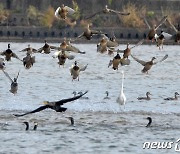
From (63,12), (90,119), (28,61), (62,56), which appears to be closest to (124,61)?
(62,56)

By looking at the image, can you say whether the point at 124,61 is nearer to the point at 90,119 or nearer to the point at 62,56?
the point at 62,56

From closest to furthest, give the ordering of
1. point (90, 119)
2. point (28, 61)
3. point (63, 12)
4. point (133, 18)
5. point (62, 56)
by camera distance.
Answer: point (63, 12) → point (62, 56) → point (28, 61) → point (90, 119) → point (133, 18)

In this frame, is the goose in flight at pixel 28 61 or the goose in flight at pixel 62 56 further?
the goose in flight at pixel 28 61

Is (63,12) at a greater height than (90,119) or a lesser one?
greater

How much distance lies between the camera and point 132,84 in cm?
5734

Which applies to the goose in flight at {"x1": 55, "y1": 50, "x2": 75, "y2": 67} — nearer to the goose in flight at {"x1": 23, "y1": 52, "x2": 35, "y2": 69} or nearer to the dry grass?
the goose in flight at {"x1": 23, "y1": 52, "x2": 35, "y2": 69}

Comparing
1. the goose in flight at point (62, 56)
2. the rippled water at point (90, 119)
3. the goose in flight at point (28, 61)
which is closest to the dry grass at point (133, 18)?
the rippled water at point (90, 119)

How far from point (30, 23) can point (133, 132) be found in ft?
307

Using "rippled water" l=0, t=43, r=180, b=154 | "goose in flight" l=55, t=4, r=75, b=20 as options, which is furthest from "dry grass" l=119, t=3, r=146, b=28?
"goose in flight" l=55, t=4, r=75, b=20

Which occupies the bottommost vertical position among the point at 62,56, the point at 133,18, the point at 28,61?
the point at 133,18

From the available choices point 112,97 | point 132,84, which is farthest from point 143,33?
point 112,97

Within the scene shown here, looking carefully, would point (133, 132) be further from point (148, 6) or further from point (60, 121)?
point (148, 6)

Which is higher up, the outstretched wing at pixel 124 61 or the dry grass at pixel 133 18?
the outstretched wing at pixel 124 61

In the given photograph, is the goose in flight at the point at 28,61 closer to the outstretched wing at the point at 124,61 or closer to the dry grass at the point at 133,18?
the outstretched wing at the point at 124,61
